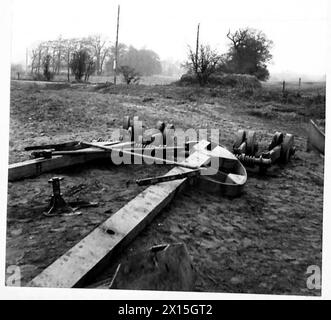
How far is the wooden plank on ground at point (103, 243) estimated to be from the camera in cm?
155

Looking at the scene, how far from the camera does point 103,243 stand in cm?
180

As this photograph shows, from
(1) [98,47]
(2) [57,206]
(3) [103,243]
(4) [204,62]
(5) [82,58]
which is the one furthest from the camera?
(4) [204,62]

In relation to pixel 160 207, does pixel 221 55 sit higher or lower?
higher

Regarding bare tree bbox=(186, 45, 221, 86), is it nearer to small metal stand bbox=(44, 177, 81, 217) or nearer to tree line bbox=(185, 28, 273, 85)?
tree line bbox=(185, 28, 273, 85)

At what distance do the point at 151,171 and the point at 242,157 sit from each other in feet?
3.53

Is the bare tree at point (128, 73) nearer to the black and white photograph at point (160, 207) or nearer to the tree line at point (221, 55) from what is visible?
the tree line at point (221, 55)

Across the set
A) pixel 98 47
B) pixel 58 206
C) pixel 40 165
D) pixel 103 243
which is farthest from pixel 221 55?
pixel 103 243

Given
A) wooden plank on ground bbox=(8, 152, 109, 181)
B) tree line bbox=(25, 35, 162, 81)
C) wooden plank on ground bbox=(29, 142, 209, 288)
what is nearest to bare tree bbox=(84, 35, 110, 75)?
tree line bbox=(25, 35, 162, 81)

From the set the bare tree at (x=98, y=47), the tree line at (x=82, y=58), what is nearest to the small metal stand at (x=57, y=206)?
the tree line at (x=82, y=58)

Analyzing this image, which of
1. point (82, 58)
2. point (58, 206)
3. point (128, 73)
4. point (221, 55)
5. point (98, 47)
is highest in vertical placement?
point (221, 55)

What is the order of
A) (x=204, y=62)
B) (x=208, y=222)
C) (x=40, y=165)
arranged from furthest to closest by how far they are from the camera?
(x=204, y=62), (x=40, y=165), (x=208, y=222)

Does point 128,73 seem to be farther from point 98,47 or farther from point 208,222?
point 208,222

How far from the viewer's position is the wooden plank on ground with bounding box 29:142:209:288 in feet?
5.08
